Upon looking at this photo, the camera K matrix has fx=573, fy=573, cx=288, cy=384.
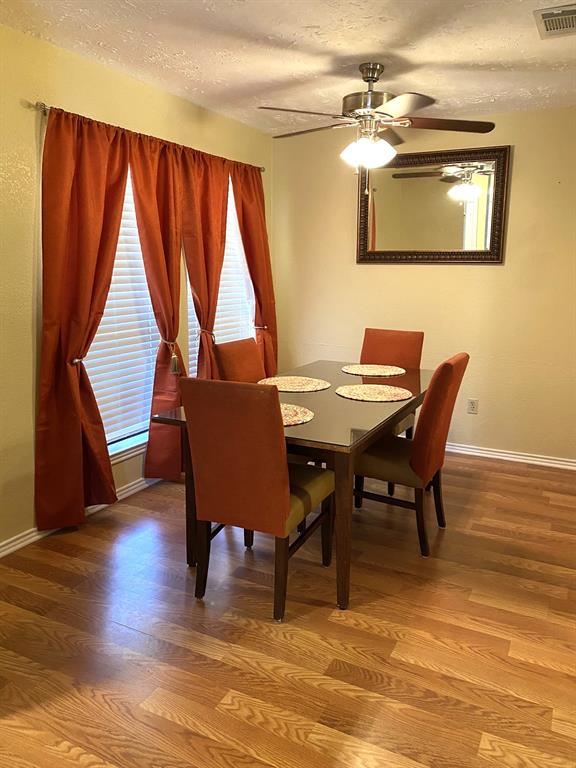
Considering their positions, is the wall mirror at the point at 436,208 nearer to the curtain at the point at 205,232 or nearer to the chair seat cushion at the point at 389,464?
the curtain at the point at 205,232

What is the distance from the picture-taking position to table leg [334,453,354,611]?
2.22 metres

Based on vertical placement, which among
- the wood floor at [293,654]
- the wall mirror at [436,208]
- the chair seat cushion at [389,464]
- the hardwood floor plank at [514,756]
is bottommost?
the hardwood floor plank at [514,756]

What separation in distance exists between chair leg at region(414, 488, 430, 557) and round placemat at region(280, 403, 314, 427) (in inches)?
27.5

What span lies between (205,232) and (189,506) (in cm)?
202

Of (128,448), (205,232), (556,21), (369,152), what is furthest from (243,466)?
(556,21)

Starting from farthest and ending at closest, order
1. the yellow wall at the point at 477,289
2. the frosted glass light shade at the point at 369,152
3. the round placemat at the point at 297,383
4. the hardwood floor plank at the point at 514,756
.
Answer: the yellow wall at the point at 477,289
the round placemat at the point at 297,383
the frosted glass light shade at the point at 369,152
the hardwood floor plank at the point at 514,756

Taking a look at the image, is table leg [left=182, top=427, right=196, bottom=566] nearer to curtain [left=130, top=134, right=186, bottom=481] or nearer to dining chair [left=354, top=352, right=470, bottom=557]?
dining chair [left=354, top=352, right=470, bottom=557]

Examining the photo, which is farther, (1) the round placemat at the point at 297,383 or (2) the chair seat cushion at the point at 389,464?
(1) the round placemat at the point at 297,383

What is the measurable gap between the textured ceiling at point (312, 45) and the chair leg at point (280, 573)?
2183mm

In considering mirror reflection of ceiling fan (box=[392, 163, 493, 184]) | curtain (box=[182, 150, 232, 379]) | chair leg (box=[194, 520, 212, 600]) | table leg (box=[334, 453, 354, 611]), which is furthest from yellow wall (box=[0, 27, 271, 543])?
mirror reflection of ceiling fan (box=[392, 163, 493, 184])

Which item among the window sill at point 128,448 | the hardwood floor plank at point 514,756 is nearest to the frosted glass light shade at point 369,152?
the window sill at point 128,448

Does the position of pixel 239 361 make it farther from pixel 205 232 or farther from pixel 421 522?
pixel 421 522

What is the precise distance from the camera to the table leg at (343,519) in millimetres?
2225

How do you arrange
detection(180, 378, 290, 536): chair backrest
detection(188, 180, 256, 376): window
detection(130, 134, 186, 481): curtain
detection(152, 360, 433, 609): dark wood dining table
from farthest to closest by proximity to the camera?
1. detection(188, 180, 256, 376): window
2. detection(130, 134, 186, 481): curtain
3. detection(152, 360, 433, 609): dark wood dining table
4. detection(180, 378, 290, 536): chair backrest
